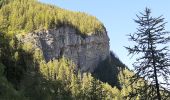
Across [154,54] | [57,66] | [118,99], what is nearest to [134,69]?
[154,54]

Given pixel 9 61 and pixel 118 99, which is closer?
pixel 9 61

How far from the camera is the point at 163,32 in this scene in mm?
28750

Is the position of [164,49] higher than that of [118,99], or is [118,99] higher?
[164,49]

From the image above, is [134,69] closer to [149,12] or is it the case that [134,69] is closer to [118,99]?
[149,12]

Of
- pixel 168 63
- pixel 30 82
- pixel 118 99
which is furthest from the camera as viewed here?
pixel 118 99

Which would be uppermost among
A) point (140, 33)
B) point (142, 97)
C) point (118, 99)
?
point (140, 33)

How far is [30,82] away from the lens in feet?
326

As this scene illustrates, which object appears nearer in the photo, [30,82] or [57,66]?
[30,82]

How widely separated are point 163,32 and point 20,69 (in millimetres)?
68592

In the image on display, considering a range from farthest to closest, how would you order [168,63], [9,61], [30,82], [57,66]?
[57,66]
[30,82]
[9,61]
[168,63]

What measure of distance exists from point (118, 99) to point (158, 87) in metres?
126

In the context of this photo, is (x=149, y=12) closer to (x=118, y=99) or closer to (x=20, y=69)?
(x=20, y=69)

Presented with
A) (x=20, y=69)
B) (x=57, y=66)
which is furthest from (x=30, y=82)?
(x=57, y=66)

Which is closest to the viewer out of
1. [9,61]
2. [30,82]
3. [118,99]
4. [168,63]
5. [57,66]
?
[168,63]
